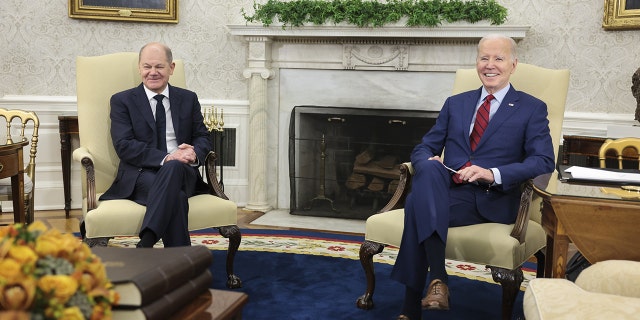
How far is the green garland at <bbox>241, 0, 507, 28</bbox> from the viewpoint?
514 cm

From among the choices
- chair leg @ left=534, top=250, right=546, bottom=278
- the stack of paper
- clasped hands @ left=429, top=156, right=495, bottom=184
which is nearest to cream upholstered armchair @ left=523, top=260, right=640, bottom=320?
the stack of paper

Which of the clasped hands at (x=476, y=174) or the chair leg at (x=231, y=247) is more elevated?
the clasped hands at (x=476, y=174)

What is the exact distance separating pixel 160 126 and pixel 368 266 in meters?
1.42

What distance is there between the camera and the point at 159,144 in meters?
3.72

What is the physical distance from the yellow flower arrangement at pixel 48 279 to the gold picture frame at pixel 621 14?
15.6 ft

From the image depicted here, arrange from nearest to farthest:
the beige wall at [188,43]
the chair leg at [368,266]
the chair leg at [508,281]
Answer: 1. the chair leg at [508,281]
2. the chair leg at [368,266]
3. the beige wall at [188,43]

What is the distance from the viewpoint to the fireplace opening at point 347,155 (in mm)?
5586

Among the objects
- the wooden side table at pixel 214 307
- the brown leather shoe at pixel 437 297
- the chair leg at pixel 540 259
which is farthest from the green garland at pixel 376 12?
the wooden side table at pixel 214 307

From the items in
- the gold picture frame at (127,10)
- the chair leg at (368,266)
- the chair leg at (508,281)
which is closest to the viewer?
the chair leg at (508,281)

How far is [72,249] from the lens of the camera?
1215mm

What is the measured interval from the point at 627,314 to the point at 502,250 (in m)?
1.16

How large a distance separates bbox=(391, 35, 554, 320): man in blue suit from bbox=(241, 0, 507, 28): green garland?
1.92m

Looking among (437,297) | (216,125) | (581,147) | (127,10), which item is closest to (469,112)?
(437,297)

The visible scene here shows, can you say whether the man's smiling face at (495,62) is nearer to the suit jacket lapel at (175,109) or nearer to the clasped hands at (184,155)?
the clasped hands at (184,155)
